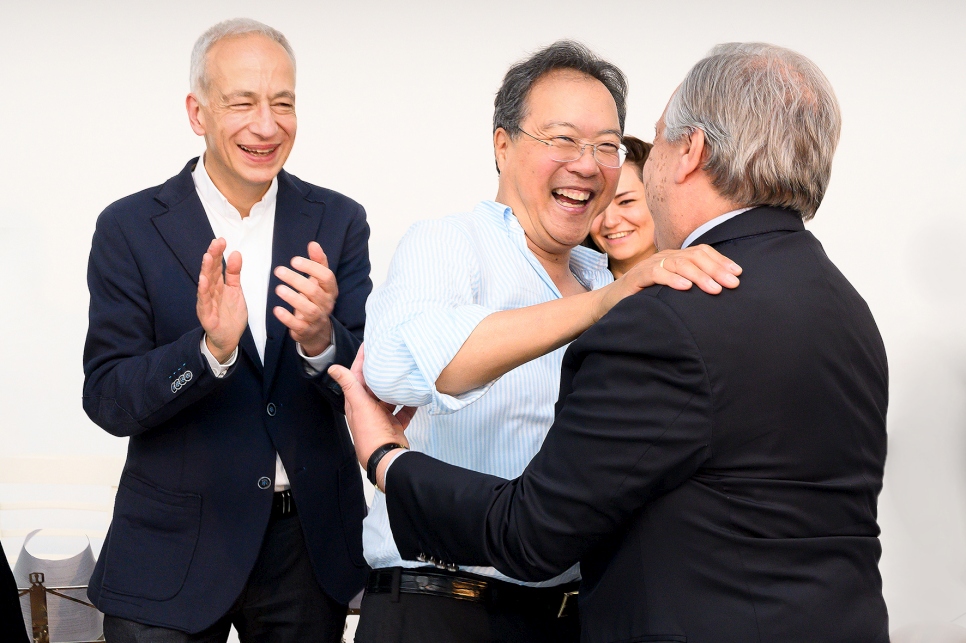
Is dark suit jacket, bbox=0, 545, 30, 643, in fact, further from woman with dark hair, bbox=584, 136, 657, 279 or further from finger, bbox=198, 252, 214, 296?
woman with dark hair, bbox=584, 136, 657, 279

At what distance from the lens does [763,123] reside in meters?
1.28

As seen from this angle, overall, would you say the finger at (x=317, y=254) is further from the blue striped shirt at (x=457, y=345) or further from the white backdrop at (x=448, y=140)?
the white backdrop at (x=448, y=140)

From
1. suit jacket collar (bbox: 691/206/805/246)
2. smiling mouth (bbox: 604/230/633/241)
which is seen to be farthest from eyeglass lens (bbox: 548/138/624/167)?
smiling mouth (bbox: 604/230/633/241)

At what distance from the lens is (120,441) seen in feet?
14.4

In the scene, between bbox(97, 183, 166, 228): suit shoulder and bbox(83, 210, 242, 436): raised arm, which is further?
bbox(97, 183, 166, 228): suit shoulder

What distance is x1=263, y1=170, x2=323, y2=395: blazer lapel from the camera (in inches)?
81.9

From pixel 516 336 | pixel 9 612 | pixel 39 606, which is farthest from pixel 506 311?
pixel 39 606

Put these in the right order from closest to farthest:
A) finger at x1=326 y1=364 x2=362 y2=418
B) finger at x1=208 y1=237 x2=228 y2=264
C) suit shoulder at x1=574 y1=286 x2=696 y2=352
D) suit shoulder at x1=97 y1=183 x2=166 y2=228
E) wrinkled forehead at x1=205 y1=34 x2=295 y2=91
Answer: suit shoulder at x1=574 y1=286 x2=696 y2=352, finger at x1=326 y1=364 x2=362 y2=418, finger at x1=208 y1=237 x2=228 y2=264, suit shoulder at x1=97 y1=183 x2=166 y2=228, wrinkled forehead at x1=205 y1=34 x2=295 y2=91

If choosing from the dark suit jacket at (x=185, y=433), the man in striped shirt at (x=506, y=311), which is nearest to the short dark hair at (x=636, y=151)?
the man in striped shirt at (x=506, y=311)

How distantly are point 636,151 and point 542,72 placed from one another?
3.36ft

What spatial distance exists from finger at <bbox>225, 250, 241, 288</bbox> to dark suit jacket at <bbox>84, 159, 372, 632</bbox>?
117 mm

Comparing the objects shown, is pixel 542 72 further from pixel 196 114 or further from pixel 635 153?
pixel 635 153

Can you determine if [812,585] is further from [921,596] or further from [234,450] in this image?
[921,596]

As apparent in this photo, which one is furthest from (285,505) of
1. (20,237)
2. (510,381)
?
(20,237)
